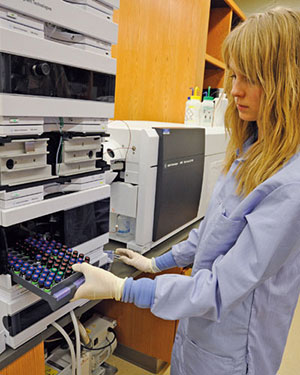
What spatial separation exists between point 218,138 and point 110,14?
0.96 m

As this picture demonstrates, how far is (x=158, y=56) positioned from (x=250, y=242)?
5.52ft

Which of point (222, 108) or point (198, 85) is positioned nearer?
point (222, 108)

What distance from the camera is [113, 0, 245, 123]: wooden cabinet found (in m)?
Result: 1.84

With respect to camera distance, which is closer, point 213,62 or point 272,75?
point 272,75

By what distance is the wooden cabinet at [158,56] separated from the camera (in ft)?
6.03

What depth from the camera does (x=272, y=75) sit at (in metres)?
0.70

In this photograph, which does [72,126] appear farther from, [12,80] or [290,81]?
[290,81]

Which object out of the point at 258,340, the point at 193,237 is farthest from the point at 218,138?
the point at 258,340

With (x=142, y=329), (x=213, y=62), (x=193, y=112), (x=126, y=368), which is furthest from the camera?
(x=213, y=62)

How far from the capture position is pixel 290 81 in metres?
0.68

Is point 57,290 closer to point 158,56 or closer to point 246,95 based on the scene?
point 246,95

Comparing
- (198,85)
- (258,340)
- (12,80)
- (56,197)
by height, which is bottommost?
(258,340)

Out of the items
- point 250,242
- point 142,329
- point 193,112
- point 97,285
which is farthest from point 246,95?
point 142,329

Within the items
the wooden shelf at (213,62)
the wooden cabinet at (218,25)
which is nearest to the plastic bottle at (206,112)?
the wooden shelf at (213,62)
